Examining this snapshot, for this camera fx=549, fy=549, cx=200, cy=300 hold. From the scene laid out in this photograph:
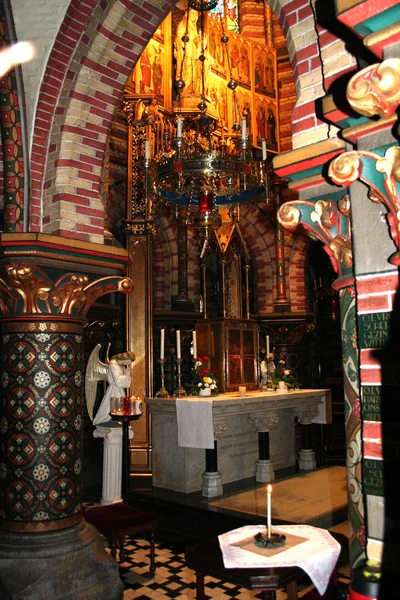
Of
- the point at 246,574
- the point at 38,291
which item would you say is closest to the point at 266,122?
the point at 38,291

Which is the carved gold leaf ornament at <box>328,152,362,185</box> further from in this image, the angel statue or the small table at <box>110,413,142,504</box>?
the angel statue

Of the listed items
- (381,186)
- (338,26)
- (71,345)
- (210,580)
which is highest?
(338,26)

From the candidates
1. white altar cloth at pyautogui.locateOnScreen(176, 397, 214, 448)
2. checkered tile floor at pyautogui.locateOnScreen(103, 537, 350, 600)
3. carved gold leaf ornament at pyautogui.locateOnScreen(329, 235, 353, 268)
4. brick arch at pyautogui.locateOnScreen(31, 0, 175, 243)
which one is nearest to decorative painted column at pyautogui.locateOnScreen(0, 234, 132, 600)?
brick arch at pyautogui.locateOnScreen(31, 0, 175, 243)

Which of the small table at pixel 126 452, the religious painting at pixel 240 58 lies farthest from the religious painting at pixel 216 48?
the small table at pixel 126 452

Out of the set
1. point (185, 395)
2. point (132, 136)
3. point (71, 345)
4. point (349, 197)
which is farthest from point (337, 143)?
point (132, 136)

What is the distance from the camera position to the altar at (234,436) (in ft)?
23.5

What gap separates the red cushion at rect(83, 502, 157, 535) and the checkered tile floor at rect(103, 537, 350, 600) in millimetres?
508

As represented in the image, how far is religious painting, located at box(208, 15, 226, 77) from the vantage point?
36.2 feet

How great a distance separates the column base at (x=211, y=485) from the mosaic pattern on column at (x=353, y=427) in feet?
14.4

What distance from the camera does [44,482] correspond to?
4.21 m

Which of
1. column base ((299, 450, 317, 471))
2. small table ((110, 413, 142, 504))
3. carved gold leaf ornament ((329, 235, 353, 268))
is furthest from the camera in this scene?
column base ((299, 450, 317, 471))

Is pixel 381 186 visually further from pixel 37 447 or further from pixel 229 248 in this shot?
pixel 229 248

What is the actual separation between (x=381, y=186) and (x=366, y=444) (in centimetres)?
113

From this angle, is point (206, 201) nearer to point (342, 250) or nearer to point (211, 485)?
point (211, 485)
